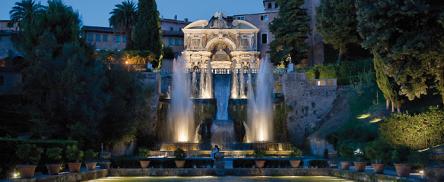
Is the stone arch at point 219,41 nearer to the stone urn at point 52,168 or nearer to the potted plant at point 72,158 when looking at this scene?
the potted plant at point 72,158

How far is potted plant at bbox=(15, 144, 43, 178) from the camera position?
15.7 metres

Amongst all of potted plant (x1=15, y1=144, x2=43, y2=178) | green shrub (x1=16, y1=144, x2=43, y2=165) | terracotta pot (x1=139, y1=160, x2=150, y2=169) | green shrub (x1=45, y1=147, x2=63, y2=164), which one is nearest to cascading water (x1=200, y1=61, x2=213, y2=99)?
terracotta pot (x1=139, y1=160, x2=150, y2=169)

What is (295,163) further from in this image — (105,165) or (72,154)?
(72,154)

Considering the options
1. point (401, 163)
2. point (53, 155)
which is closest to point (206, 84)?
point (53, 155)

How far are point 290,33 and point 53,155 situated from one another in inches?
1347

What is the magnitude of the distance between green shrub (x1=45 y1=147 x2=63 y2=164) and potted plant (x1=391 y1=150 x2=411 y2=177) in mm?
11109

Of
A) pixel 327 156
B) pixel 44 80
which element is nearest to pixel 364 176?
pixel 327 156

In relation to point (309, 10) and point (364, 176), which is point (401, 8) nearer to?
point (364, 176)

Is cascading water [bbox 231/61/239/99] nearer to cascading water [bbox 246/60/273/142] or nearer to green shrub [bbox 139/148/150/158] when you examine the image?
cascading water [bbox 246/60/273/142]

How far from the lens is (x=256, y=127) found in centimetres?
3775

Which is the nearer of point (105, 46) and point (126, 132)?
point (126, 132)

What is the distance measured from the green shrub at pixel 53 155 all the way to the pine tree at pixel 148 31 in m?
29.4

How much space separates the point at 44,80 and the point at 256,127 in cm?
1603

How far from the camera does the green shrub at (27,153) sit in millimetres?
16156
